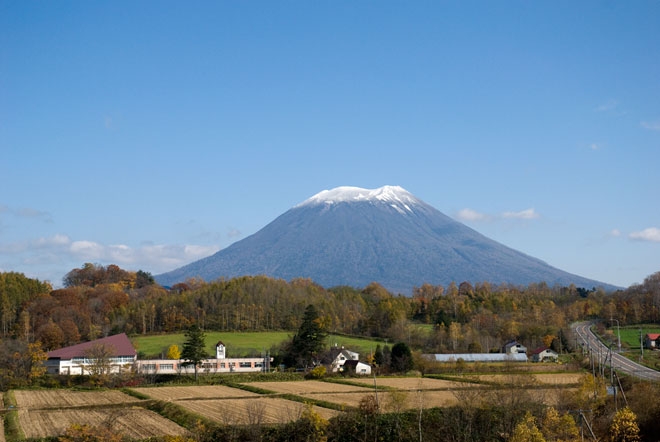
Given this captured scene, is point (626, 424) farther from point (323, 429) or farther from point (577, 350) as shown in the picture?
point (577, 350)

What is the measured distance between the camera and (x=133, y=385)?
151 ft

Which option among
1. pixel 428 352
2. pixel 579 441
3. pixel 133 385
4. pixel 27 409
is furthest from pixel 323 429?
pixel 428 352

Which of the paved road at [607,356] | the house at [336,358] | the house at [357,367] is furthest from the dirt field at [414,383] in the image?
the paved road at [607,356]

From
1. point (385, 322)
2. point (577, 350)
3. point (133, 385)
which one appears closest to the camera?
point (133, 385)

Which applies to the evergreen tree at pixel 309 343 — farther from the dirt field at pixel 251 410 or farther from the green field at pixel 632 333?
the green field at pixel 632 333

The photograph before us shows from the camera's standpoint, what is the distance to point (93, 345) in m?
52.3

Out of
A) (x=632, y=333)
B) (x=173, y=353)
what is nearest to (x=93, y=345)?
(x=173, y=353)

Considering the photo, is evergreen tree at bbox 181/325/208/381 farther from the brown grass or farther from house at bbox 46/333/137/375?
the brown grass

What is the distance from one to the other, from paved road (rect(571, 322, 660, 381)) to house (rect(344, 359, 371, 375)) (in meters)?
16.7

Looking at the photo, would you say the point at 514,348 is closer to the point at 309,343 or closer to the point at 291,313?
the point at 309,343

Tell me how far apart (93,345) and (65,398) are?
15240mm

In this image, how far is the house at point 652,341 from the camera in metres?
63.4

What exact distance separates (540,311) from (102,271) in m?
75.9

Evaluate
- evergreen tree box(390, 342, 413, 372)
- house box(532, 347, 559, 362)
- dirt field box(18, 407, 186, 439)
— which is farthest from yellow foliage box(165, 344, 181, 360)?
house box(532, 347, 559, 362)
